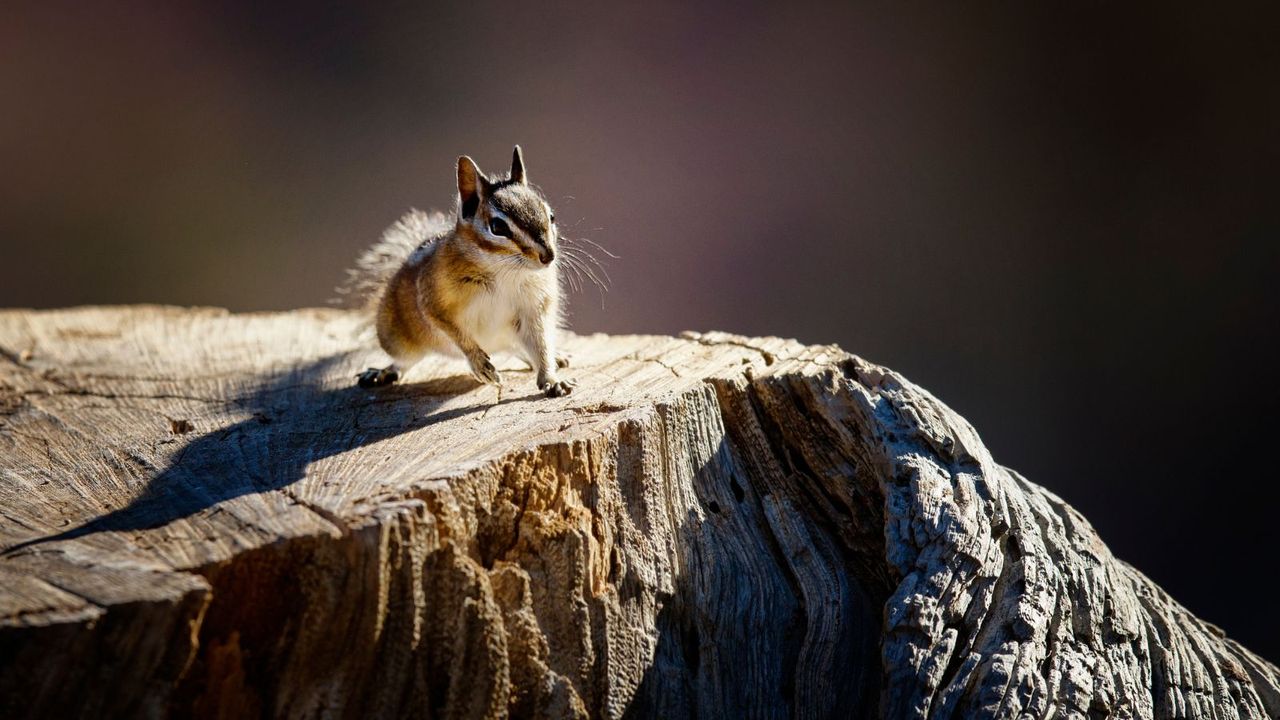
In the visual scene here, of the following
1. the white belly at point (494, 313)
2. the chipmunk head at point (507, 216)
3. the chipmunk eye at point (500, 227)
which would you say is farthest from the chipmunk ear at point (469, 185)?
the white belly at point (494, 313)

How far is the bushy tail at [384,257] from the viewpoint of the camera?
3148mm

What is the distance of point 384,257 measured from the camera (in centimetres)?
325

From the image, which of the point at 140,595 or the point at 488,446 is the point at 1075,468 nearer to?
the point at 488,446

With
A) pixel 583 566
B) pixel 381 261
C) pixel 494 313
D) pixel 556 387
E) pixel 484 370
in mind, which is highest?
pixel 381 261

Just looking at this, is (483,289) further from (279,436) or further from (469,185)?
(279,436)

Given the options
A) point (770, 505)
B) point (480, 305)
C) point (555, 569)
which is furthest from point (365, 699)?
point (480, 305)

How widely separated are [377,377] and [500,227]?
50cm

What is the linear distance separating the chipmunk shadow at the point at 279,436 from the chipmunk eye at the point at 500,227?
384mm

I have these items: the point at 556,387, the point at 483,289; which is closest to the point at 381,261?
the point at 483,289

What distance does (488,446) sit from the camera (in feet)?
5.72

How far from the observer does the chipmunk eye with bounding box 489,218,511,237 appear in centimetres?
241

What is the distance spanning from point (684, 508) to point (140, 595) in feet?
3.06

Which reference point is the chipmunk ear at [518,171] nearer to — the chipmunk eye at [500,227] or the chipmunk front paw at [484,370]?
the chipmunk eye at [500,227]

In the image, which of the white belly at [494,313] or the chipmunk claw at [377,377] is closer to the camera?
the chipmunk claw at [377,377]
